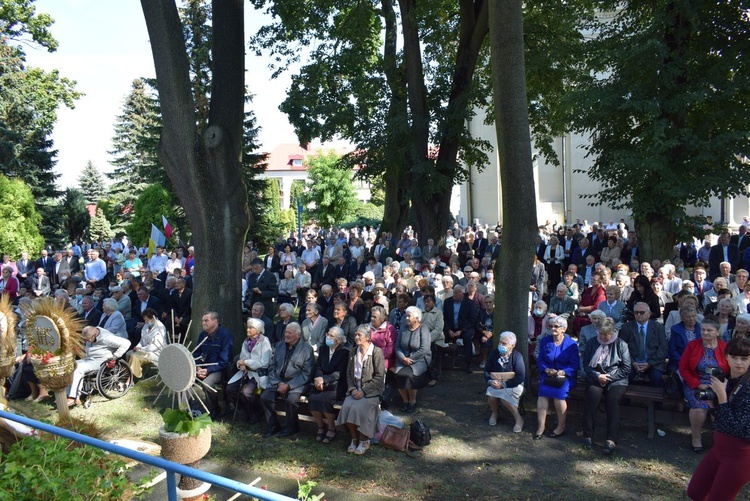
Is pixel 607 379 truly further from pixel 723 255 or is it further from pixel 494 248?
pixel 494 248

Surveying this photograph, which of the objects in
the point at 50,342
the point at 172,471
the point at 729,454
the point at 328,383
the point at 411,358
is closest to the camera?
the point at 172,471

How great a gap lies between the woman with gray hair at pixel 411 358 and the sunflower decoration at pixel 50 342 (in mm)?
4242

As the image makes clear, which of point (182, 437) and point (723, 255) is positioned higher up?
point (723, 255)

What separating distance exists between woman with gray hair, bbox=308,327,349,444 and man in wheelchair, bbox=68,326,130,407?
11.8 feet

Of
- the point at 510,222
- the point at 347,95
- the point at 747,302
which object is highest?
the point at 347,95

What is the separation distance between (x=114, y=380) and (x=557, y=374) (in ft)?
22.5

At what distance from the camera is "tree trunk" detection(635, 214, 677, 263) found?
14500 mm

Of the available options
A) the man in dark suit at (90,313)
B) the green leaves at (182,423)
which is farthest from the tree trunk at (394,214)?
the green leaves at (182,423)

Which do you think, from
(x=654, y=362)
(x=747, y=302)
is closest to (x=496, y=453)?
(x=654, y=362)

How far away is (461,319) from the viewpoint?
33.8ft

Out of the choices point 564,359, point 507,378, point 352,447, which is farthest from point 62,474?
point 564,359

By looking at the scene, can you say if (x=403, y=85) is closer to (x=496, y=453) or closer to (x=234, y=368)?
(x=234, y=368)

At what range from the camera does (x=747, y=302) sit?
29.4ft

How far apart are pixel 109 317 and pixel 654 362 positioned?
868cm
